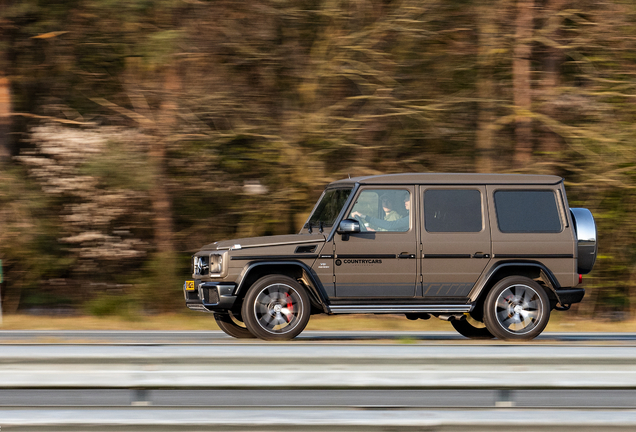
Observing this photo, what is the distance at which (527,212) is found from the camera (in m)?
9.30

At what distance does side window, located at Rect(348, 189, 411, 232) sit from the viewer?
360 inches

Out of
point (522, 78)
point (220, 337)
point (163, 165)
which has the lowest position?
point (220, 337)

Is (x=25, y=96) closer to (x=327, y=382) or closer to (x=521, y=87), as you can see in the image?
(x=521, y=87)

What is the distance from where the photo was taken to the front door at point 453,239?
29.8 feet

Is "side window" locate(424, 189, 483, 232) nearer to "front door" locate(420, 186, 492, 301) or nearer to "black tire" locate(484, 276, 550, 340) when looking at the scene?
"front door" locate(420, 186, 492, 301)

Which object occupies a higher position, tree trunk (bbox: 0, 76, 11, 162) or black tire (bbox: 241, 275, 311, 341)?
tree trunk (bbox: 0, 76, 11, 162)

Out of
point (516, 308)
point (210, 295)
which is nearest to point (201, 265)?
point (210, 295)

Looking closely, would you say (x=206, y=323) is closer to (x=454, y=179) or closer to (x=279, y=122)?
(x=279, y=122)

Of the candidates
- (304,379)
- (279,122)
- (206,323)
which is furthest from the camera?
(279,122)

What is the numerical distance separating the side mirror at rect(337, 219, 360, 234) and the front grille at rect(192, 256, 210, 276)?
4.89 ft

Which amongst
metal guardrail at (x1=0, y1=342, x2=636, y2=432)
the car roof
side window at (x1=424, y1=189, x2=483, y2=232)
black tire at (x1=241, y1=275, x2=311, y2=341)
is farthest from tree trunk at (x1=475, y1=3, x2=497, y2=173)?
metal guardrail at (x1=0, y1=342, x2=636, y2=432)

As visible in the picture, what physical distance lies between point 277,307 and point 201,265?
3.62 feet

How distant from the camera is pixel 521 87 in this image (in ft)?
55.0

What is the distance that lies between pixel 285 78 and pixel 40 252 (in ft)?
19.5
